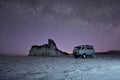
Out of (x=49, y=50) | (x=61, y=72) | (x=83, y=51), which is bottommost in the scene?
(x=61, y=72)

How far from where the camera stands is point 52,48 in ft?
278

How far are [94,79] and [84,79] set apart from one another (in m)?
0.44

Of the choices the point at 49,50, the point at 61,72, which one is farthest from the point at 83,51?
the point at 49,50

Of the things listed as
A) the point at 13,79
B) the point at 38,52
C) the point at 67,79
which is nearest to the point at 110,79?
the point at 67,79

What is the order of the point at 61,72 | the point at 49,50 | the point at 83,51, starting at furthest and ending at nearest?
1. the point at 49,50
2. the point at 83,51
3. the point at 61,72

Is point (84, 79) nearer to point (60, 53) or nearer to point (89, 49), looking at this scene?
point (89, 49)

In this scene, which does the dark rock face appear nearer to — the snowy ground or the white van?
the white van

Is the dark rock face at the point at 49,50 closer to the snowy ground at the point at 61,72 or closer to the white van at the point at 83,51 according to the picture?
the white van at the point at 83,51

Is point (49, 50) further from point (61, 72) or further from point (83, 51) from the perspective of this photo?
point (61, 72)

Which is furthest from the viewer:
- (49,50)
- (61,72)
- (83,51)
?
(49,50)

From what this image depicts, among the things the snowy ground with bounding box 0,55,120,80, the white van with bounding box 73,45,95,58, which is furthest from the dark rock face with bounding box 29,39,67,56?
the snowy ground with bounding box 0,55,120,80

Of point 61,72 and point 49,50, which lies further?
point 49,50

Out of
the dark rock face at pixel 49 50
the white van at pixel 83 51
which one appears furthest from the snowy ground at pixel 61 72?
the dark rock face at pixel 49 50

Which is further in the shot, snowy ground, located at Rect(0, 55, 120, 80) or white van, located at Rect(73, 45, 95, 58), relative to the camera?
white van, located at Rect(73, 45, 95, 58)
